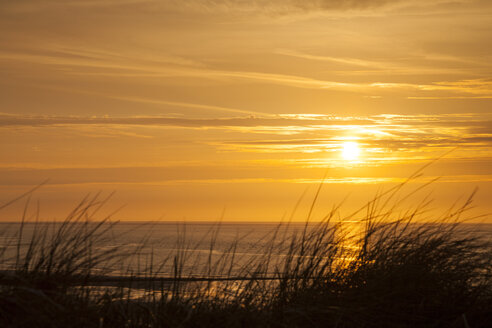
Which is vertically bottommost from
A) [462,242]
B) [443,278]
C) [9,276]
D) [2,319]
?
[2,319]

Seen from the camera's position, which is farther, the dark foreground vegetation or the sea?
the sea

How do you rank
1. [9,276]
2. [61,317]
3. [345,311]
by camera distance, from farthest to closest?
[345,311] < [9,276] < [61,317]

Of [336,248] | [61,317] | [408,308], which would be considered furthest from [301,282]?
[61,317]

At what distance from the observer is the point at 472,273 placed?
565cm

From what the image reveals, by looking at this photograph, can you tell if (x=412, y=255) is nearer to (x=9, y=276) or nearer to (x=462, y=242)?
(x=462, y=242)

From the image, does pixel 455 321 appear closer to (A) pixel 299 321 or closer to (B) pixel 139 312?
(A) pixel 299 321

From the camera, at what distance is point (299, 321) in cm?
425

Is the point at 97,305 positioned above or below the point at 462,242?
below

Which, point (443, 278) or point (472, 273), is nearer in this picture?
point (443, 278)

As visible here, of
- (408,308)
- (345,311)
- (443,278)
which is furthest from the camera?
(443,278)

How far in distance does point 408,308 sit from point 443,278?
0.68 meters

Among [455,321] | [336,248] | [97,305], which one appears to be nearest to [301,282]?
[336,248]

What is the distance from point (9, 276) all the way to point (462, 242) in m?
4.26

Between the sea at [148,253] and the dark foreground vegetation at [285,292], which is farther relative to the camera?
the sea at [148,253]
